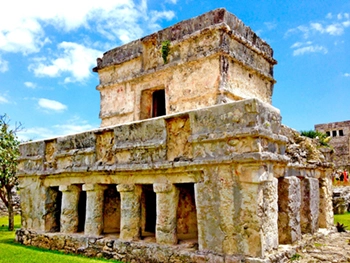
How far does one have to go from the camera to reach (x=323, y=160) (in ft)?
25.8

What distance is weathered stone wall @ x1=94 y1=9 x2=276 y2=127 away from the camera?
8.59 m

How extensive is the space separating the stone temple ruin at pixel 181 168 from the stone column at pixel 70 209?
22 mm

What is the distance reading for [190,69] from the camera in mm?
9008

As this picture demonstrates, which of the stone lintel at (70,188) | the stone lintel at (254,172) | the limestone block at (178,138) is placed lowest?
the stone lintel at (70,188)

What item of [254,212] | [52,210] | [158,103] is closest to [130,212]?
[254,212]

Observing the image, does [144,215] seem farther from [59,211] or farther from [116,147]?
[59,211]

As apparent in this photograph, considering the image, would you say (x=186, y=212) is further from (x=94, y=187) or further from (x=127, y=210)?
(x=94, y=187)

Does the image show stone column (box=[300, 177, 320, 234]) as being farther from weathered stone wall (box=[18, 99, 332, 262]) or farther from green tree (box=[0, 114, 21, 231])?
green tree (box=[0, 114, 21, 231])

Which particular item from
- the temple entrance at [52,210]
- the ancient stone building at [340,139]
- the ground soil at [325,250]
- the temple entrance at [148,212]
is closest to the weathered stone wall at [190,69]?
the temple entrance at [148,212]

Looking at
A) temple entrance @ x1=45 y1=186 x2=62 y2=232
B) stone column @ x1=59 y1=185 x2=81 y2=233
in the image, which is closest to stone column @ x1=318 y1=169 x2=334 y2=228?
stone column @ x1=59 y1=185 x2=81 y2=233

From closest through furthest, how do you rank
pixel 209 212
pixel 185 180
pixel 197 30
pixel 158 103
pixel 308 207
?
pixel 209 212 < pixel 185 180 < pixel 308 207 < pixel 197 30 < pixel 158 103

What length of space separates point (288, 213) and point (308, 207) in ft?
3.90

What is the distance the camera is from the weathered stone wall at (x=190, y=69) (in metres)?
8.59

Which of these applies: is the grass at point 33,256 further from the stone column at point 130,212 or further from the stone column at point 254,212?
the stone column at point 254,212
